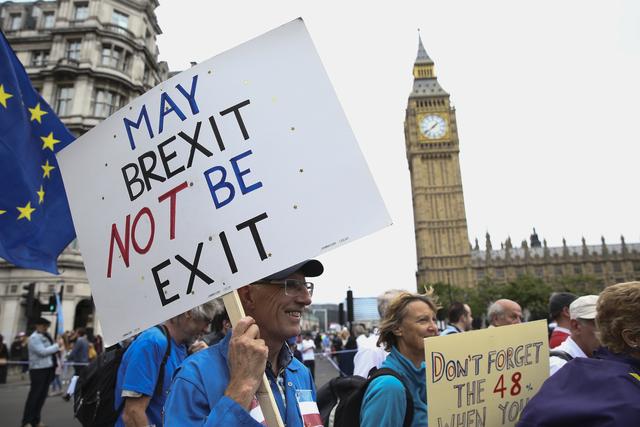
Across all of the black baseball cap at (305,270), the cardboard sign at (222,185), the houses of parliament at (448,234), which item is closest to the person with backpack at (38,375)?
the cardboard sign at (222,185)

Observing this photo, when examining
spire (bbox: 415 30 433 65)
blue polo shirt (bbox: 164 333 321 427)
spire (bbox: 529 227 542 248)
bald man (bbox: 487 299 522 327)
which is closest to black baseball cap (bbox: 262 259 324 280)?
blue polo shirt (bbox: 164 333 321 427)

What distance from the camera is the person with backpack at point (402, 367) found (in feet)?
7.06

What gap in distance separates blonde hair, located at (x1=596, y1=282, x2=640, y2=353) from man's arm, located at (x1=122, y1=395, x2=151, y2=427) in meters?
2.55

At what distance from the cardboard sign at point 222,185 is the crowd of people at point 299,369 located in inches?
9.6

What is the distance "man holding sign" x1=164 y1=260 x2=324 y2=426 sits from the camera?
135 centimetres

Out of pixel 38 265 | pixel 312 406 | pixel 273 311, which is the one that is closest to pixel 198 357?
pixel 273 311

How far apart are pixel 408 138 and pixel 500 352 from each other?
3512 inches

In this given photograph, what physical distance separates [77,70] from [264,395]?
87.7ft

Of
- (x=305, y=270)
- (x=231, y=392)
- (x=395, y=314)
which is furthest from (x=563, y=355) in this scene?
(x=231, y=392)

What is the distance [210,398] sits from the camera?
1443 millimetres

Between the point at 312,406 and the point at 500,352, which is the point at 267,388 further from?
the point at 500,352

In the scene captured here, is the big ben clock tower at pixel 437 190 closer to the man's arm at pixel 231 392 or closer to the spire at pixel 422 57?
the spire at pixel 422 57

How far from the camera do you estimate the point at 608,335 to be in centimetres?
204

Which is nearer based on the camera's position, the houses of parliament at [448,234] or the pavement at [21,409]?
the pavement at [21,409]
